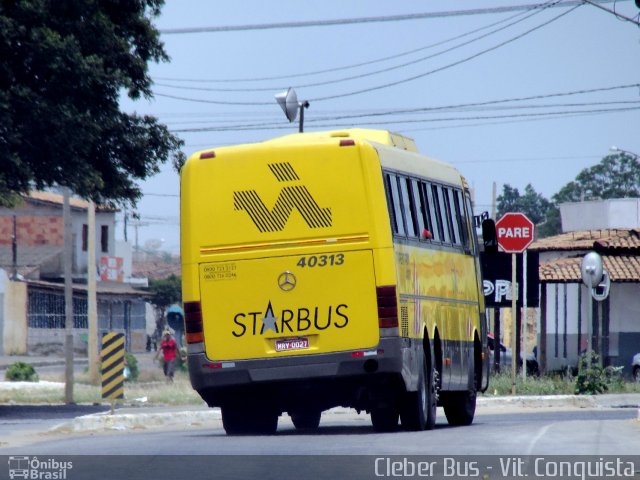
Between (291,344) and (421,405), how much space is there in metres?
2.06

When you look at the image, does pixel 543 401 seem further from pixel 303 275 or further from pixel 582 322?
pixel 582 322

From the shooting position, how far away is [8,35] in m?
26.3

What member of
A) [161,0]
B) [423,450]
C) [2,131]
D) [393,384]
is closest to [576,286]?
[161,0]

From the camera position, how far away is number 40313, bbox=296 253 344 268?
54.2 feet

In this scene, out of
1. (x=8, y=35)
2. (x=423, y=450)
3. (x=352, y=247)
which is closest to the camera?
(x=423, y=450)

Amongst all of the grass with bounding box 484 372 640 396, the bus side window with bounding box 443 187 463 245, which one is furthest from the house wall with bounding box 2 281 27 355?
the bus side window with bounding box 443 187 463 245

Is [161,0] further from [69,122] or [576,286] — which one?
[576,286]

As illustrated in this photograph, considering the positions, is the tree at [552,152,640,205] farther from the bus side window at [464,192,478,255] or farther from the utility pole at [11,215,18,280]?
the bus side window at [464,192,478,255]

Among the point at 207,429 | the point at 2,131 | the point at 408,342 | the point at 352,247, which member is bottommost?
the point at 207,429

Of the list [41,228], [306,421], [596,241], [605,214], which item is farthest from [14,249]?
[306,421]

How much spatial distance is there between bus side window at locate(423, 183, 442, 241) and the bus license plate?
124 inches

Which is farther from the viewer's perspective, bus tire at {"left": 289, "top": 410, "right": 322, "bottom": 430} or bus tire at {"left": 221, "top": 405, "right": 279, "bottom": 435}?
bus tire at {"left": 289, "top": 410, "right": 322, "bottom": 430}

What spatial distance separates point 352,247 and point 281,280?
0.94 metres

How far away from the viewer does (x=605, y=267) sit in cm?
4181
